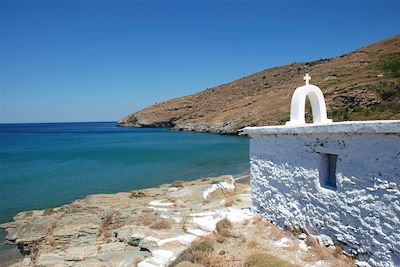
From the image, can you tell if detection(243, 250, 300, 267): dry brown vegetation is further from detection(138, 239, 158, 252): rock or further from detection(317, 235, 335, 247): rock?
detection(138, 239, 158, 252): rock

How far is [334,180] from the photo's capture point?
9.95 m

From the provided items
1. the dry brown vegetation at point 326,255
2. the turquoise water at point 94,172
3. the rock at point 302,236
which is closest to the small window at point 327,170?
the dry brown vegetation at point 326,255

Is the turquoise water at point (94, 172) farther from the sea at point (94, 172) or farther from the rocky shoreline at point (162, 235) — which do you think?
the rocky shoreline at point (162, 235)

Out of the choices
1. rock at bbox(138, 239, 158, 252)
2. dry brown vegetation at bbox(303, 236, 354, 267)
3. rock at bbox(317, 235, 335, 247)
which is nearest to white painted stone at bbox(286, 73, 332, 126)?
rock at bbox(317, 235, 335, 247)

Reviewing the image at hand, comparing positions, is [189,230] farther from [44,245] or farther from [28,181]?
[28,181]

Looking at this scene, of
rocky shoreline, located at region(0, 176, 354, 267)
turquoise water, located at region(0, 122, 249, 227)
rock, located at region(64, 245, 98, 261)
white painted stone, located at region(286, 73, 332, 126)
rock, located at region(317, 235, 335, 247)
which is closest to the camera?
rock, located at region(317, 235, 335, 247)

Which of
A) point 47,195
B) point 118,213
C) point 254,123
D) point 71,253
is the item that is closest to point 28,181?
point 47,195

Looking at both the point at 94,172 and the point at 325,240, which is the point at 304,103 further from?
the point at 94,172

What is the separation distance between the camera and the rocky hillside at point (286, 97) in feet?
167

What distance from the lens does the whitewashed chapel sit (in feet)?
26.1

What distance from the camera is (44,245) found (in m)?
14.5

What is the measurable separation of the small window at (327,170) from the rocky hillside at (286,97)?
111ft

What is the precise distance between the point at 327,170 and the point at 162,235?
6279mm

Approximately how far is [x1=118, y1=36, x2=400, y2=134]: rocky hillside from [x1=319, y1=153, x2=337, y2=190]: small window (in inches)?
1331
